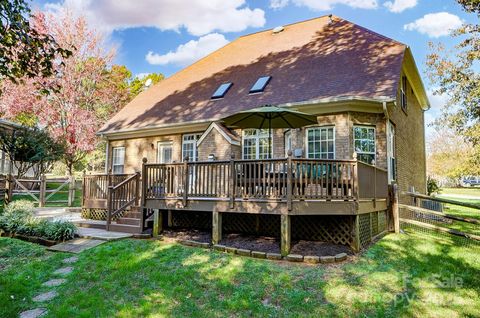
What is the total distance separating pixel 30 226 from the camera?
820 centimetres

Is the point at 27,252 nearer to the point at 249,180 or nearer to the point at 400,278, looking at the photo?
the point at 249,180

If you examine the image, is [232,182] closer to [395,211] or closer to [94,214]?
[395,211]

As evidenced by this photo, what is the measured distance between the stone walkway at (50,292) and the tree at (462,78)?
1654cm

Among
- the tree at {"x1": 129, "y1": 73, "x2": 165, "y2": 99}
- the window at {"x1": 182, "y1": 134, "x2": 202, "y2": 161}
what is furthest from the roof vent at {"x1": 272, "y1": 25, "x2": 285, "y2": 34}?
the tree at {"x1": 129, "y1": 73, "x2": 165, "y2": 99}

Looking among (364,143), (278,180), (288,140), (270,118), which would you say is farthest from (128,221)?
(364,143)

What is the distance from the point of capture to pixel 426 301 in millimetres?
4594

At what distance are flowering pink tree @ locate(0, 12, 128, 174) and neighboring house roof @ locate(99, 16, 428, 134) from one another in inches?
257

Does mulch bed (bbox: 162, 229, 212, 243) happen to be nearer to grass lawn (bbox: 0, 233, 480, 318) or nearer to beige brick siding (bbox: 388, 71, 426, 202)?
grass lawn (bbox: 0, 233, 480, 318)

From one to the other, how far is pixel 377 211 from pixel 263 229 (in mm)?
3082

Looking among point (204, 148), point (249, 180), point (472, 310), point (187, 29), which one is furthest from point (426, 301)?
point (187, 29)

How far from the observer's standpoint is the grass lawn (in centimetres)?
437

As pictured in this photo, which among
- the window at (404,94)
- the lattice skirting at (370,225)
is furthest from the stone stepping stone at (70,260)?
the window at (404,94)

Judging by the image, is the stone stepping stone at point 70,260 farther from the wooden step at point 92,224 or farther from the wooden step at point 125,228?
the wooden step at point 92,224

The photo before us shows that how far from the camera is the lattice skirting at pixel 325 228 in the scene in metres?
6.97
